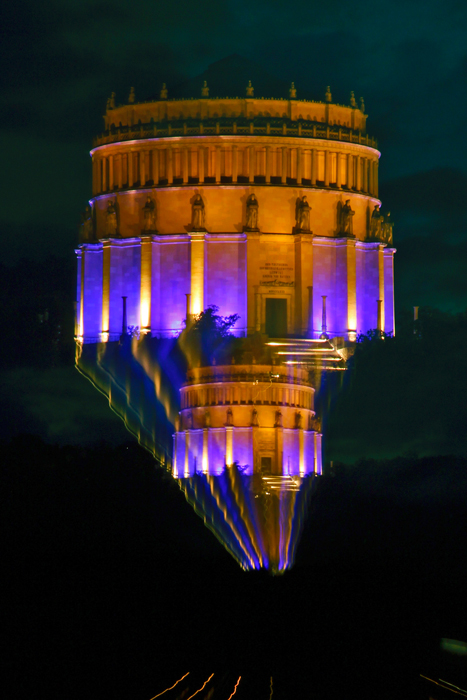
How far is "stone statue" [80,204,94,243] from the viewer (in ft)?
269

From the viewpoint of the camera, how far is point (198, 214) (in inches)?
3041

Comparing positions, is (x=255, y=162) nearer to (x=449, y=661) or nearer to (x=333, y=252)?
(x=333, y=252)

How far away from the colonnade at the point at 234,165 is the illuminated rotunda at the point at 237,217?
0.05m

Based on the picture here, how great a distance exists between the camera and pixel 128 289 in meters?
79.6

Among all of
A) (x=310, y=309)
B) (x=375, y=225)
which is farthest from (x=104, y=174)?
(x=375, y=225)

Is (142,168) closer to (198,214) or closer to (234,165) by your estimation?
(198,214)

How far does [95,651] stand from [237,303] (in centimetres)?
3316

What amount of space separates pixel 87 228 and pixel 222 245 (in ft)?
25.4

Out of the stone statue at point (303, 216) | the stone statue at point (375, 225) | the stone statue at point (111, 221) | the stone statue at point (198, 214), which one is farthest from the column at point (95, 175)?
the stone statue at point (375, 225)

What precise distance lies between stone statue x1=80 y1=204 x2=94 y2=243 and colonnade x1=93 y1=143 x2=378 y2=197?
2609 mm

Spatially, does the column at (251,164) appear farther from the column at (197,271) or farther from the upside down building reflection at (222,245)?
the column at (197,271)

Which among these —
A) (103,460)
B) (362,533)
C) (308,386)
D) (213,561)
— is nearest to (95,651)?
(213,561)

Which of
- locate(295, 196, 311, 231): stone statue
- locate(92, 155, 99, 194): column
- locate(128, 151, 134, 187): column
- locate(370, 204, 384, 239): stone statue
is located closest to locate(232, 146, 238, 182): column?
locate(295, 196, 311, 231): stone statue

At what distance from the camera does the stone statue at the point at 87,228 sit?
82000 millimetres
